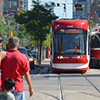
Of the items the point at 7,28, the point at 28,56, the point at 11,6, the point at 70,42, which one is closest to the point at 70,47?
the point at 70,42

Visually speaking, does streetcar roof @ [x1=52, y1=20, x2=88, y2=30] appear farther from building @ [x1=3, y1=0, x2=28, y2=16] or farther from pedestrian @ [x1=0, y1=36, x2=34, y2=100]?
building @ [x1=3, y1=0, x2=28, y2=16]

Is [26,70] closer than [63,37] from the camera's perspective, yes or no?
Yes

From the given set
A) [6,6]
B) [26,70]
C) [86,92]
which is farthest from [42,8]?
[6,6]

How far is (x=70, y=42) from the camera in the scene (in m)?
19.6

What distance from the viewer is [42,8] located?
37.1 meters

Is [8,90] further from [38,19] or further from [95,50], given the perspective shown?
[38,19]

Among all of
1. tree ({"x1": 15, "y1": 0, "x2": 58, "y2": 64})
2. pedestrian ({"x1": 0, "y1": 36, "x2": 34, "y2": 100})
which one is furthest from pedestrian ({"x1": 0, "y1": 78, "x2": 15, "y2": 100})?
tree ({"x1": 15, "y1": 0, "x2": 58, "y2": 64})

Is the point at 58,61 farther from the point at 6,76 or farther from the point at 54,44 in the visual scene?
the point at 6,76

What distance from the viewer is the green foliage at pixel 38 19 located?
3656cm

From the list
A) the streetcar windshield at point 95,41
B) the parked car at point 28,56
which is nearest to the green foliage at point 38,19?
the parked car at point 28,56

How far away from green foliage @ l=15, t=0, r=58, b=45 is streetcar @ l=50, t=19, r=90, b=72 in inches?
664

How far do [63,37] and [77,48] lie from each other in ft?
3.39

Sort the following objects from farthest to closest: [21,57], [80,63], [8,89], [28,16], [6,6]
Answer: [6,6] < [28,16] < [80,63] < [21,57] < [8,89]

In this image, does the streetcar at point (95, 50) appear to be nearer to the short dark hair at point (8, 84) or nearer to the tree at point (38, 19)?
the tree at point (38, 19)
